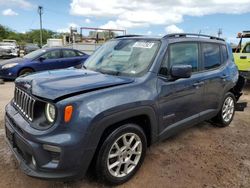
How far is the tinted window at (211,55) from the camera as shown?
14.3 ft

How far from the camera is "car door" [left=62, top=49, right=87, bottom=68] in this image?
36.0 ft

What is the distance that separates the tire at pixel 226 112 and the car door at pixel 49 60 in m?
7.34

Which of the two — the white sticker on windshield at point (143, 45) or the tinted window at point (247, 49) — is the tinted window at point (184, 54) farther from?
the tinted window at point (247, 49)

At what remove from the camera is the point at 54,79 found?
304 cm

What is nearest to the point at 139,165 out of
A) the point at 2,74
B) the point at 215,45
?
the point at 215,45

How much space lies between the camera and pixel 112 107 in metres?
2.71

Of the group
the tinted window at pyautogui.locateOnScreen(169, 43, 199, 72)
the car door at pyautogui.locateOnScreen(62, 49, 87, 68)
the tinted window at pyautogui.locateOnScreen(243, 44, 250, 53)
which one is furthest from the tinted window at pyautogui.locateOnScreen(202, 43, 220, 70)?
the car door at pyautogui.locateOnScreen(62, 49, 87, 68)

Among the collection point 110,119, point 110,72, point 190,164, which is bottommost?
point 190,164

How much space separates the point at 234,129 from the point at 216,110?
2.61 ft

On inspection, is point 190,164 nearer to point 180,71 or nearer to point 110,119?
point 180,71

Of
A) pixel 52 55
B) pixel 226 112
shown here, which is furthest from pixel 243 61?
pixel 52 55

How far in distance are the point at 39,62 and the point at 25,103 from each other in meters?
7.81

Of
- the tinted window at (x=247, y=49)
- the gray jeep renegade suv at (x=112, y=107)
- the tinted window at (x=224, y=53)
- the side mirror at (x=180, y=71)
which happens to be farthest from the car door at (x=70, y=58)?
the side mirror at (x=180, y=71)

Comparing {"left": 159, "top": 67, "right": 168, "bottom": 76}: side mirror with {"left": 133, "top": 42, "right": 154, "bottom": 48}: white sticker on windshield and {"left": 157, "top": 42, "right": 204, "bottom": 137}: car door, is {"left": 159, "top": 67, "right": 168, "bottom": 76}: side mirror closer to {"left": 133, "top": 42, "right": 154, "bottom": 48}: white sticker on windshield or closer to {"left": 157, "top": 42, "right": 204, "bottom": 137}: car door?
{"left": 157, "top": 42, "right": 204, "bottom": 137}: car door
